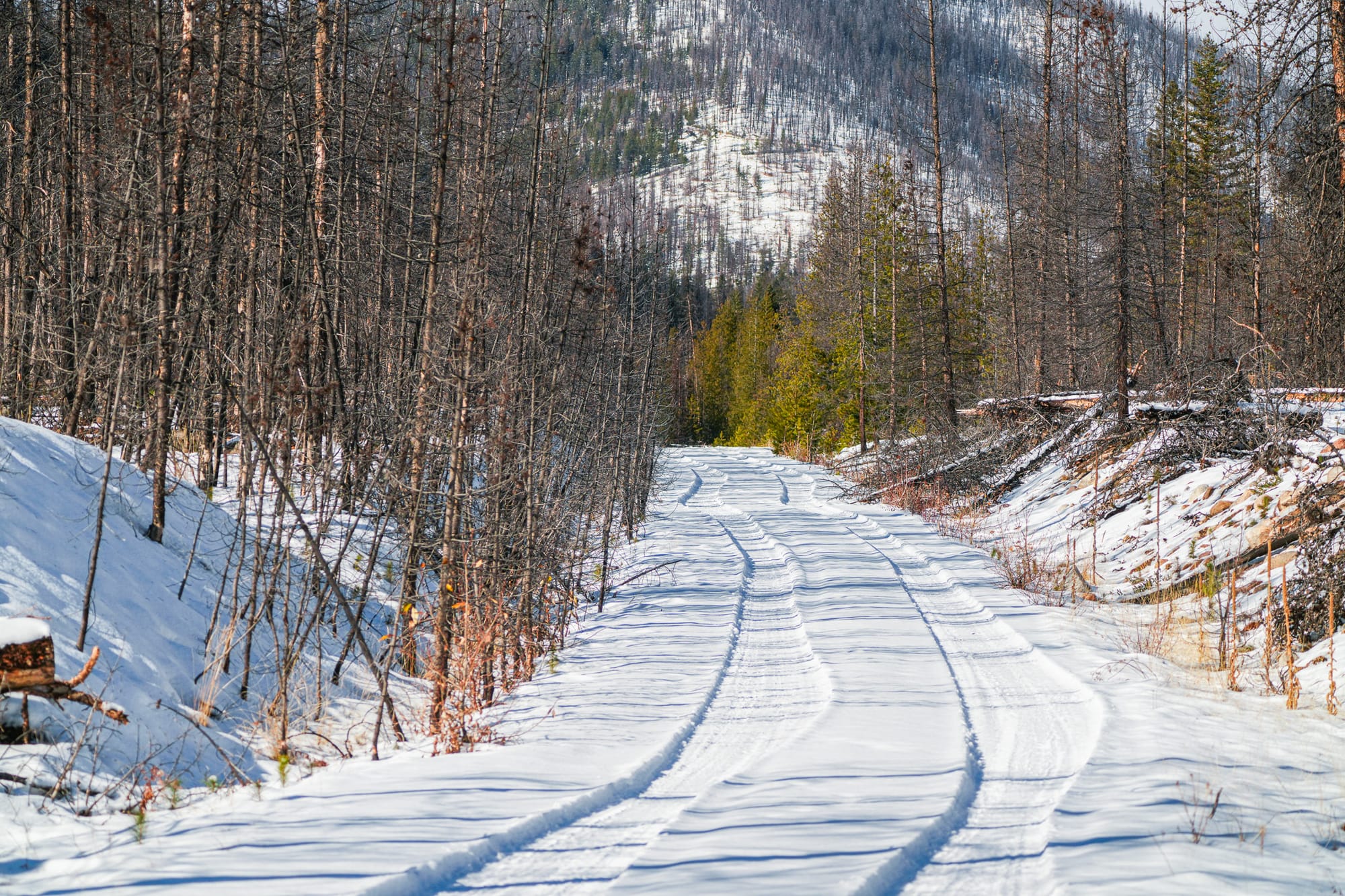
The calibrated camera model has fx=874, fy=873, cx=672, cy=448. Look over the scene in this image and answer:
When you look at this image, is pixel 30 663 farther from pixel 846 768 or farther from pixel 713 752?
pixel 846 768

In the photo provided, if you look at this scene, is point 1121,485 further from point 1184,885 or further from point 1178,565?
point 1184,885

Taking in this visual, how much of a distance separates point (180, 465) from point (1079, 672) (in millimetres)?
11168

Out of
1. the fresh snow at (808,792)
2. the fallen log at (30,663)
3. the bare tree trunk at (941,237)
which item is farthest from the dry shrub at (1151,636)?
the bare tree trunk at (941,237)

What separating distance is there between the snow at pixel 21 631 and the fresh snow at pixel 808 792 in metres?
1.13

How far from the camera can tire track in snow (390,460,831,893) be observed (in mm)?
3904

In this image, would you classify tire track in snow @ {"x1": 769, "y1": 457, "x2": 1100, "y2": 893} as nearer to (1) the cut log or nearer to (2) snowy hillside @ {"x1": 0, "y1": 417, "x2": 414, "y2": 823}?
(2) snowy hillside @ {"x1": 0, "y1": 417, "x2": 414, "y2": 823}

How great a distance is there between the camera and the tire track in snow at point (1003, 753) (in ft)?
13.2

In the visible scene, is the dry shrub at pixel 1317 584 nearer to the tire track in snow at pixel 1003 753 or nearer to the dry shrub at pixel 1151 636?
the dry shrub at pixel 1151 636

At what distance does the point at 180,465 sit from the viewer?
11.8 m

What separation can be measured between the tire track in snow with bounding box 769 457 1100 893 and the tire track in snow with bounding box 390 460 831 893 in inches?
47.4

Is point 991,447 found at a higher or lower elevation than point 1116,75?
lower

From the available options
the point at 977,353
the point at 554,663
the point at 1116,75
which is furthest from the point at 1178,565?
the point at 977,353

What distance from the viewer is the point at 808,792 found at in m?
4.92

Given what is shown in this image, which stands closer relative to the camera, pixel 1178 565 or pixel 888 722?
pixel 888 722
